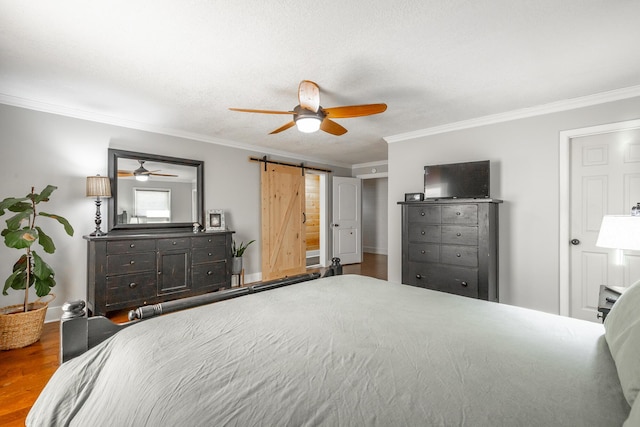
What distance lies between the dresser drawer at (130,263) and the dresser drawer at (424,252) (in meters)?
3.13

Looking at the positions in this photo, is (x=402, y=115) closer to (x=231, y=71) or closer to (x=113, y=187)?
(x=231, y=71)

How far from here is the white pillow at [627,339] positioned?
2.35 ft

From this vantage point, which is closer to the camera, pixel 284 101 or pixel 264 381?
pixel 264 381

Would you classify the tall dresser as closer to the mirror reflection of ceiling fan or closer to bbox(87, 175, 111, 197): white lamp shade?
the mirror reflection of ceiling fan

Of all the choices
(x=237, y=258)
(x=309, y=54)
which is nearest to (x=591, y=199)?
(x=309, y=54)

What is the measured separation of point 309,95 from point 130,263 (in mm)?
2764

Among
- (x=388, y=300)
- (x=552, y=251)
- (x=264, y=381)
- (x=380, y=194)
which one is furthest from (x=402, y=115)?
(x=380, y=194)

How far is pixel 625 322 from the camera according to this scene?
3.14 feet

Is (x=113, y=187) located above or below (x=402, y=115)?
below

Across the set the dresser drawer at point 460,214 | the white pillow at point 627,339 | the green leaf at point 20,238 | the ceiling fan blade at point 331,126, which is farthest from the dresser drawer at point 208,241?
the white pillow at point 627,339

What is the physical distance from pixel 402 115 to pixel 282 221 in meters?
2.85

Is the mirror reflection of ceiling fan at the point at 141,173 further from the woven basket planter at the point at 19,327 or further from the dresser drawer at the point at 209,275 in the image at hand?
the woven basket planter at the point at 19,327

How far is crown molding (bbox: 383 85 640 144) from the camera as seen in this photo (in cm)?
274

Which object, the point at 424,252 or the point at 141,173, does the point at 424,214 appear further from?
the point at 141,173
